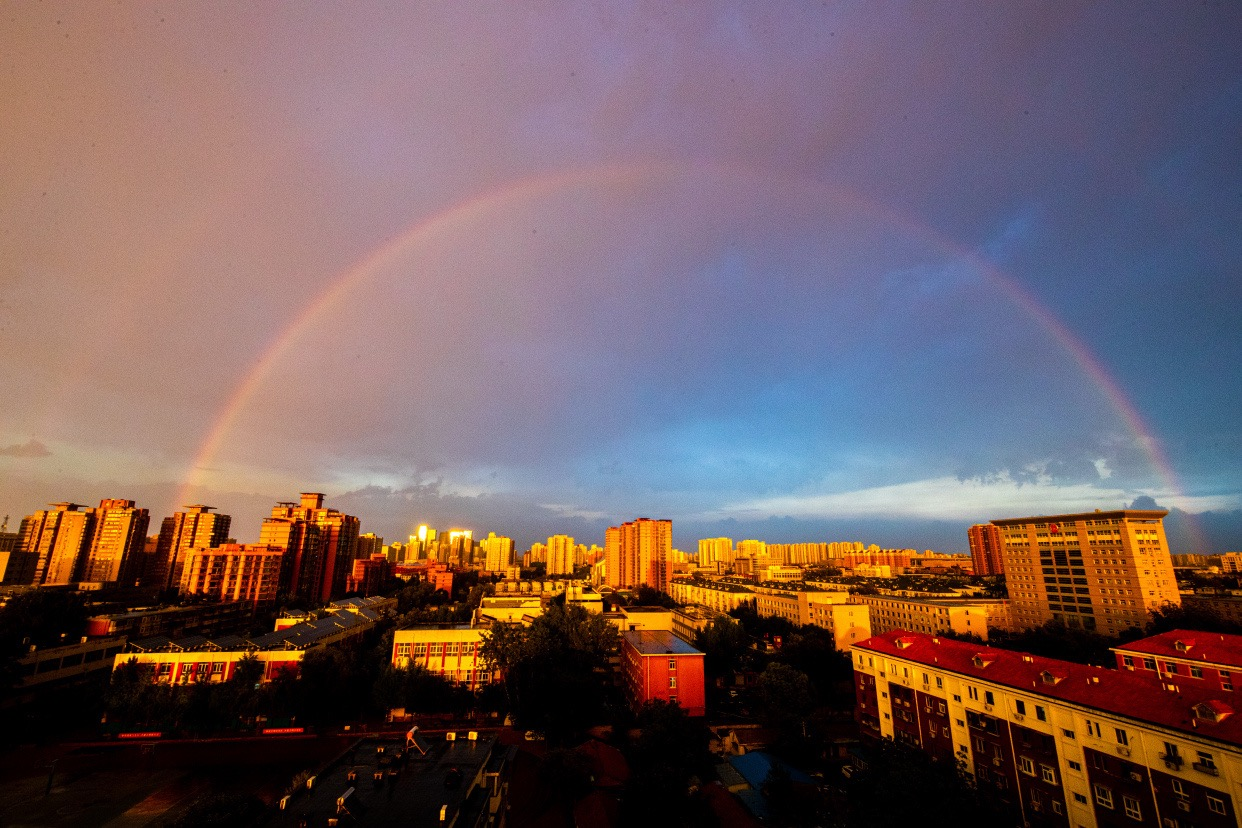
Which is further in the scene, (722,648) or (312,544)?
(312,544)

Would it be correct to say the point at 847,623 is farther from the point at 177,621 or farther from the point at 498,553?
the point at 498,553

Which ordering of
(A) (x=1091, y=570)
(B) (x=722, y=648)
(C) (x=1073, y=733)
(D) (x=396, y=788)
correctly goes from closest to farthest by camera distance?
1. (D) (x=396, y=788)
2. (C) (x=1073, y=733)
3. (B) (x=722, y=648)
4. (A) (x=1091, y=570)

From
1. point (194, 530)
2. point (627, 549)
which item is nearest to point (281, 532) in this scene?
point (194, 530)

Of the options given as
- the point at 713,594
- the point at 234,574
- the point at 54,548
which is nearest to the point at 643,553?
the point at 713,594

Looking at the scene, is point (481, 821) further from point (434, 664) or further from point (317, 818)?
point (434, 664)

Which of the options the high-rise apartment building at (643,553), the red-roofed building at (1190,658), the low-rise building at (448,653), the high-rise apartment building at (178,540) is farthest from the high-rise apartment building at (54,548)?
the red-roofed building at (1190,658)

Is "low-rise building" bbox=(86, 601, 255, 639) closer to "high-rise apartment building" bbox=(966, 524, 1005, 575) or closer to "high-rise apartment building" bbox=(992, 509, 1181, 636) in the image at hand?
"high-rise apartment building" bbox=(992, 509, 1181, 636)

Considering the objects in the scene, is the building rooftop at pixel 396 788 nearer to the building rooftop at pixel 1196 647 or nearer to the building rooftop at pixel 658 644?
the building rooftop at pixel 658 644
